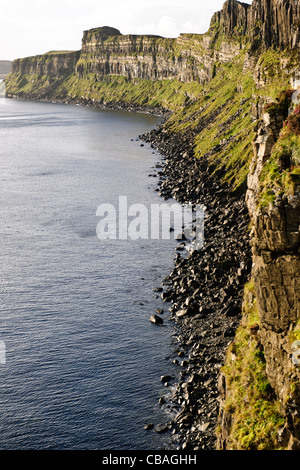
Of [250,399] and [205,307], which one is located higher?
[205,307]

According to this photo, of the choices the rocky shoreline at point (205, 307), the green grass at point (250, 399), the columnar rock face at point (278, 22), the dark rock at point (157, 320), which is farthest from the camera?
the columnar rock face at point (278, 22)

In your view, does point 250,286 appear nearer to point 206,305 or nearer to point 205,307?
point 205,307

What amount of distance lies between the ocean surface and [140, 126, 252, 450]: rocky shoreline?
193 cm

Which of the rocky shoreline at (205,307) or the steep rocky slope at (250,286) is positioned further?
the rocky shoreline at (205,307)

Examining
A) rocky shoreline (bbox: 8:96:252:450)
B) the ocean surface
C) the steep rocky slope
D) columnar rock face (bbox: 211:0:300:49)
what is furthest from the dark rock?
columnar rock face (bbox: 211:0:300:49)

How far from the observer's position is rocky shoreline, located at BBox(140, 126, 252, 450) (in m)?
45.2

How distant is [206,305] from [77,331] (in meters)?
16.2

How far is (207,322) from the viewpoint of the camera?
60.6 meters

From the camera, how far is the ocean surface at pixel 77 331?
151 ft

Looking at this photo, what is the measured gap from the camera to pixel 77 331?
6088 cm

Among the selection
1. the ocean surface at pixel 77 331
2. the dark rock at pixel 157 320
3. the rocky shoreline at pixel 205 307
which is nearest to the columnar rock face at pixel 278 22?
the rocky shoreline at pixel 205 307

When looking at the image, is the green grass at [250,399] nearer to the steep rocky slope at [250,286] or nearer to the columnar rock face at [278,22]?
the steep rocky slope at [250,286]

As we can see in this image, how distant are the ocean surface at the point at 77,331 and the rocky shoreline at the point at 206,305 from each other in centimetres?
193

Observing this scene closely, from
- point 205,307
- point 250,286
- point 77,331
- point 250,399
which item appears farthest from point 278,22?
point 250,399
